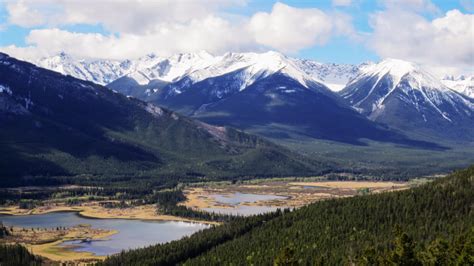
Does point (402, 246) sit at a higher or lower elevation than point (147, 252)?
higher

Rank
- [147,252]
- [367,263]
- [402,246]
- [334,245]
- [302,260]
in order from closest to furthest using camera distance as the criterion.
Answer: [402,246] < [367,263] < [302,260] < [334,245] < [147,252]

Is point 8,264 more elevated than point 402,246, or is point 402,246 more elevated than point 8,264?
point 402,246

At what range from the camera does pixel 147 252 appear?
196500mm

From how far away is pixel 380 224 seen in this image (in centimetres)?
19650

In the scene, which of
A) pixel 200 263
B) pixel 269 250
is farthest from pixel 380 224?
pixel 200 263

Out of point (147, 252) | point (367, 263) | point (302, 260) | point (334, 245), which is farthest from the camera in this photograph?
point (147, 252)

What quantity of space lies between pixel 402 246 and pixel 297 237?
83.9 meters

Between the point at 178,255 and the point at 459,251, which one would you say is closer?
the point at 459,251

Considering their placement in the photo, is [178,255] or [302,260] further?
[178,255]

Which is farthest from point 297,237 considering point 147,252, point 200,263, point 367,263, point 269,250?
point 367,263

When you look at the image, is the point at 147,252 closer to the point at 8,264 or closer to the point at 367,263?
the point at 8,264

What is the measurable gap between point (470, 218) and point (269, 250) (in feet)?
187

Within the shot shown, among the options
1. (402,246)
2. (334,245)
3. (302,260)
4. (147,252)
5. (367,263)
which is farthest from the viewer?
(147,252)

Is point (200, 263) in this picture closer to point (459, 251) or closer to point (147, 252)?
point (147, 252)
